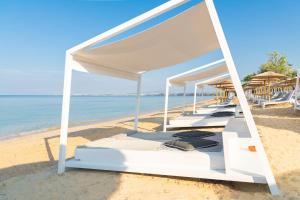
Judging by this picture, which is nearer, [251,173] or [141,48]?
[251,173]

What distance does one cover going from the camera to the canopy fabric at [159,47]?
318cm

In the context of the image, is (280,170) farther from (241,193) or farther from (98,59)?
(98,59)

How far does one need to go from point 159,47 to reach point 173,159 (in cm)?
183

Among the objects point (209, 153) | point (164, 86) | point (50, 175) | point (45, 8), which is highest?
point (45, 8)

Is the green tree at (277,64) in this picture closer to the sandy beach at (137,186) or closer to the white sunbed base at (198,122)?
the white sunbed base at (198,122)

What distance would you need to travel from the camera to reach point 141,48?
3951mm

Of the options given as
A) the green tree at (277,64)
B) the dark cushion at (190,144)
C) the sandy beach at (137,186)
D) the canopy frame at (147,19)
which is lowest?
the sandy beach at (137,186)

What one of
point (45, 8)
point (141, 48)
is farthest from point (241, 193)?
point (45, 8)

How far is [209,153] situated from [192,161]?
0.85ft

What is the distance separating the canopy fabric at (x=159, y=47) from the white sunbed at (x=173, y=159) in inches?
59.5

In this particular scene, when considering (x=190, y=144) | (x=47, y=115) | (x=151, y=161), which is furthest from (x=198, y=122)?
(x=47, y=115)

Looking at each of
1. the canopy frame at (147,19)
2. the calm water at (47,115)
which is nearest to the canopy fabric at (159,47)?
the canopy frame at (147,19)

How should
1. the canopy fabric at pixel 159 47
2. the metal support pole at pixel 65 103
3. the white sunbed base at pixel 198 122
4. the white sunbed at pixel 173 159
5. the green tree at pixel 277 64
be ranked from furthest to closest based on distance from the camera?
the green tree at pixel 277 64, the white sunbed base at pixel 198 122, the metal support pole at pixel 65 103, the canopy fabric at pixel 159 47, the white sunbed at pixel 173 159

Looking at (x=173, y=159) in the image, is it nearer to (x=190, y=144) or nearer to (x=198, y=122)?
(x=190, y=144)
